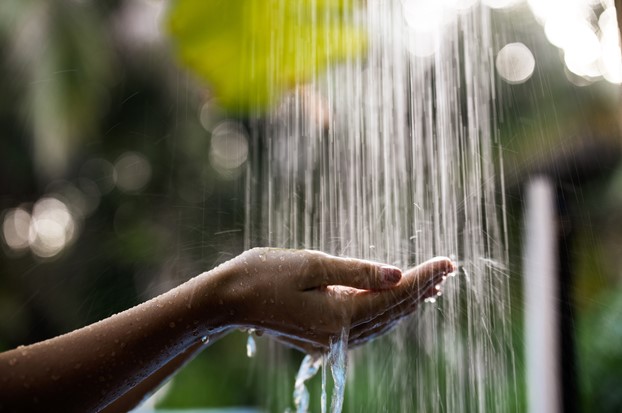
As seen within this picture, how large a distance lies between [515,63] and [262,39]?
1.28m

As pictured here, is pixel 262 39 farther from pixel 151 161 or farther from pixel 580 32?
pixel 151 161

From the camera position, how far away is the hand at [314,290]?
3.75 ft

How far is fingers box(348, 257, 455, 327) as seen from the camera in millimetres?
1162

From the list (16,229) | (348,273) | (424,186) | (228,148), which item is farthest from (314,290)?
(16,229)

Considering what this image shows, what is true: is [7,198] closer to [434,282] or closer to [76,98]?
[76,98]

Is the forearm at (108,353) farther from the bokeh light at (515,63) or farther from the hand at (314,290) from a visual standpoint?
the bokeh light at (515,63)

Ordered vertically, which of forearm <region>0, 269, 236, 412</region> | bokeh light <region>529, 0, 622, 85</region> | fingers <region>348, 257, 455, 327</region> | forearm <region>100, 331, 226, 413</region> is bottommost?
forearm <region>100, 331, 226, 413</region>

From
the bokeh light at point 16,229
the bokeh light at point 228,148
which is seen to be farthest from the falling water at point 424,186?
the bokeh light at point 16,229

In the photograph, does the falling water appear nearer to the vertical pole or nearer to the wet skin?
the vertical pole

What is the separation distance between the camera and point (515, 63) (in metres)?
3.20

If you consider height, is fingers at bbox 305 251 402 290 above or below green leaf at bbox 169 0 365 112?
below

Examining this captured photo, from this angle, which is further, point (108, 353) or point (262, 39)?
point (262, 39)

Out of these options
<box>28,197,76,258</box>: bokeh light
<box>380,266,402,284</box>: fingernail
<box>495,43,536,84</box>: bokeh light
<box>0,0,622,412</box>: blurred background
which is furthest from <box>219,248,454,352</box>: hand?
<box>28,197,76,258</box>: bokeh light

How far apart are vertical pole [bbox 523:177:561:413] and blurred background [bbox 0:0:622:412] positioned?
30 centimetres
